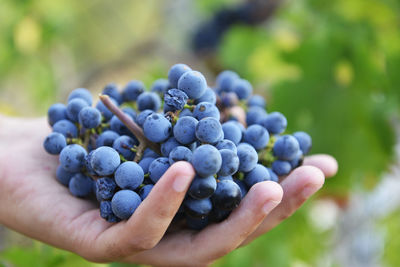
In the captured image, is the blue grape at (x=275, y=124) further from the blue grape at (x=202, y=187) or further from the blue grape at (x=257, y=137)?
the blue grape at (x=202, y=187)

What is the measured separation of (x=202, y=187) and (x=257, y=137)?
200 millimetres

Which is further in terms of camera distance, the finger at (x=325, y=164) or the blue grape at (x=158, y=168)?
the finger at (x=325, y=164)

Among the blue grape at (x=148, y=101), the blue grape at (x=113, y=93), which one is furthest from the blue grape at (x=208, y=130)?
the blue grape at (x=113, y=93)

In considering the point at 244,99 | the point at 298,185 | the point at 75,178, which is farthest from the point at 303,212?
the point at 75,178

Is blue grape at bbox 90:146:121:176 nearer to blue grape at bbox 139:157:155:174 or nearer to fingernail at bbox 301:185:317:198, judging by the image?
blue grape at bbox 139:157:155:174

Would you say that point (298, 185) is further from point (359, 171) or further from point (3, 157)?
point (359, 171)

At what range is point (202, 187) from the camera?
0.58 m

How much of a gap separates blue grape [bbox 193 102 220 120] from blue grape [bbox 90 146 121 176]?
0.50 feet

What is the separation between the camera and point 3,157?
854 mm

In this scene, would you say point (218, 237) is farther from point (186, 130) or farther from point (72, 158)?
point (72, 158)

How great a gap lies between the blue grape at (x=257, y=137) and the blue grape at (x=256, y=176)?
0.07m

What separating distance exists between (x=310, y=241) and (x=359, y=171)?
533 millimetres

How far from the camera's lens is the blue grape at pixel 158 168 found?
0.62 meters

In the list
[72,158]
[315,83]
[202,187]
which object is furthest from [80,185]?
[315,83]
